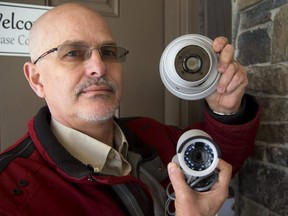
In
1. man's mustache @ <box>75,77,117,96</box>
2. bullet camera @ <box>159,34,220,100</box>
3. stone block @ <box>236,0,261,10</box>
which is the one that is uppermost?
stone block @ <box>236,0,261,10</box>

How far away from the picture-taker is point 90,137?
1018 millimetres

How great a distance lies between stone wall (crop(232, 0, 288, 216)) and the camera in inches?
40.9

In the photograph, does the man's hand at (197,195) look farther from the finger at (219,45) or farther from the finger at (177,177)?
the finger at (219,45)

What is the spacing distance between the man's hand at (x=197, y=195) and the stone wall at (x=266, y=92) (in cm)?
38

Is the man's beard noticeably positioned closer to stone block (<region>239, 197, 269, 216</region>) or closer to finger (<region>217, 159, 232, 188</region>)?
finger (<region>217, 159, 232, 188</region>)

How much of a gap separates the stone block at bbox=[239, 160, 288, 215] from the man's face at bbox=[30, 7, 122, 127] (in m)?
0.57

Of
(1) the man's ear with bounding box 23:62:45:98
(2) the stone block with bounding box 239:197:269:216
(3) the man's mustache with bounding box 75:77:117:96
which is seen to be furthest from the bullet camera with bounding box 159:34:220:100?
(2) the stone block with bounding box 239:197:269:216

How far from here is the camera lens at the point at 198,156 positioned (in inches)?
28.5

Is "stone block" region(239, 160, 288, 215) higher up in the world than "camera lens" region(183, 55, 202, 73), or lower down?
lower down

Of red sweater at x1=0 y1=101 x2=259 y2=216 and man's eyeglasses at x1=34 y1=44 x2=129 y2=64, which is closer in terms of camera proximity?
red sweater at x1=0 y1=101 x2=259 y2=216

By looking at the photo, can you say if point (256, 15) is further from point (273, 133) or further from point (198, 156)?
point (198, 156)

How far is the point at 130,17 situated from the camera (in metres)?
1.29

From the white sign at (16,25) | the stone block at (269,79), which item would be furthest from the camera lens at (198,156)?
the white sign at (16,25)

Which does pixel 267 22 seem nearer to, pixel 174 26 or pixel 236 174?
pixel 174 26
